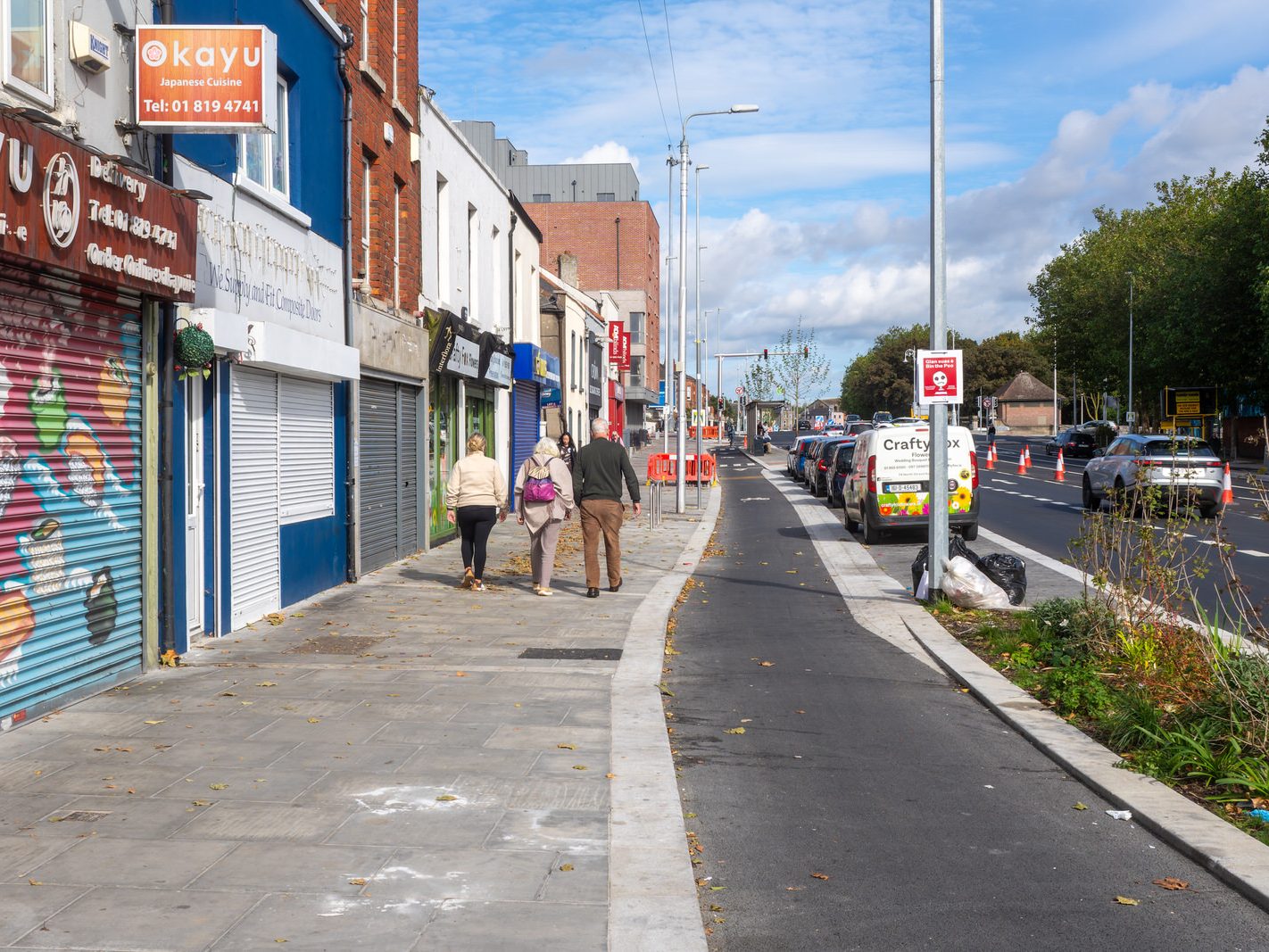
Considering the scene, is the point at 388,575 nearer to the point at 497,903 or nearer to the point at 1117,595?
the point at 1117,595

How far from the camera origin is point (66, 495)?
25.7ft

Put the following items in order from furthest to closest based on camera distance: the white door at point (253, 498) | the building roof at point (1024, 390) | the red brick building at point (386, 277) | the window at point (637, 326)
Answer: the building roof at point (1024, 390), the window at point (637, 326), the red brick building at point (386, 277), the white door at point (253, 498)

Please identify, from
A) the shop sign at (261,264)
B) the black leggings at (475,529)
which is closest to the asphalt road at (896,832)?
the black leggings at (475,529)

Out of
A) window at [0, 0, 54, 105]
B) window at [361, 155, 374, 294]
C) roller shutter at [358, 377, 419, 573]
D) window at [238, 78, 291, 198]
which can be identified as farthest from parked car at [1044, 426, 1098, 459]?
window at [0, 0, 54, 105]

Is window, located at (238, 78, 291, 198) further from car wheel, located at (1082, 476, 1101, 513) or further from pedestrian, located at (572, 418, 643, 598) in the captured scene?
car wheel, located at (1082, 476, 1101, 513)

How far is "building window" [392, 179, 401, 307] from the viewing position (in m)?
17.2

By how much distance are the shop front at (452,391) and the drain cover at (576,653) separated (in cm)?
937

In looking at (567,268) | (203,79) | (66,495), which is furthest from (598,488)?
(567,268)

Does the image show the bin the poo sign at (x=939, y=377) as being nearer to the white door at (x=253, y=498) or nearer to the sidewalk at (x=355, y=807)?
the sidewalk at (x=355, y=807)

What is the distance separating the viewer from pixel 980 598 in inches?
482

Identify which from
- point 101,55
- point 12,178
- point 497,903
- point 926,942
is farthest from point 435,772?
point 101,55

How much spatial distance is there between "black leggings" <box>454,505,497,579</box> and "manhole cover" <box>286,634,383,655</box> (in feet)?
10.7

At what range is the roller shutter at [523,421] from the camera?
28.0m

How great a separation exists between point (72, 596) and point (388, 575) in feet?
24.9
